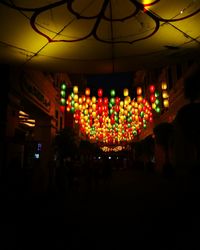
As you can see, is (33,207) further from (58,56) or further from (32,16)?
(32,16)

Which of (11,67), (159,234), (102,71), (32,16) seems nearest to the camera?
(159,234)

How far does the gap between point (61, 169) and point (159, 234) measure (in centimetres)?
651

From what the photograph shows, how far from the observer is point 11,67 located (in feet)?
Answer: 29.3

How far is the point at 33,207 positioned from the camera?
7.68 metres

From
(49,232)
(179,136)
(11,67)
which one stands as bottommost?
(49,232)

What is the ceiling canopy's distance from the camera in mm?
5715

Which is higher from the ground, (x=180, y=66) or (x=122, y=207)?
(x=180, y=66)

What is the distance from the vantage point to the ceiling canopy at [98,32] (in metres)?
5.71

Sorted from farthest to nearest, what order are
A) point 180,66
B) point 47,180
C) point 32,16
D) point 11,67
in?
point 180,66
point 47,180
point 11,67
point 32,16

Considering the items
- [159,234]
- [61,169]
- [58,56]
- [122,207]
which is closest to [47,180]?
[61,169]

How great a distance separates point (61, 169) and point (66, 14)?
22.5ft

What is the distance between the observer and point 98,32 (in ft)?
22.6

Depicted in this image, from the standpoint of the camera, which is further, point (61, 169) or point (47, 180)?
point (47, 180)

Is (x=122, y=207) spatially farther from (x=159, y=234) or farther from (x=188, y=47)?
(x=188, y=47)
